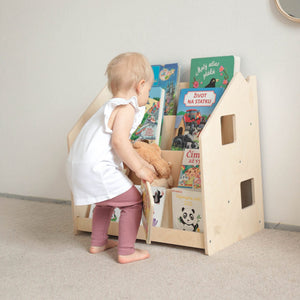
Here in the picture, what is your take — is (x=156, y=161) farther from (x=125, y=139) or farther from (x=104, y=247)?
(x=104, y=247)

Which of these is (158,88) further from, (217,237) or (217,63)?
(217,237)

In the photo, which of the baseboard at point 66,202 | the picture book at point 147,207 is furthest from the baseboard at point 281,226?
the picture book at point 147,207

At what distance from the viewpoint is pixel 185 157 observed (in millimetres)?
1637

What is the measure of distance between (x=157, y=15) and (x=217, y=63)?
1.29 feet

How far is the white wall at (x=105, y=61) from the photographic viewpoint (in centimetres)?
168

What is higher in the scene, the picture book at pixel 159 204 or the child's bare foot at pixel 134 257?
the picture book at pixel 159 204

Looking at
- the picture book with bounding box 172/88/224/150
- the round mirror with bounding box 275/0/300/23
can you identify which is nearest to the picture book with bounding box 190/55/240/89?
the picture book with bounding box 172/88/224/150

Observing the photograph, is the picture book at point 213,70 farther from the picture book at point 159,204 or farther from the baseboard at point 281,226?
the baseboard at point 281,226

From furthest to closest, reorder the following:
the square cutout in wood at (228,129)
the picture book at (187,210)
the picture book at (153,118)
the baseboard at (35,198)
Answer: the baseboard at (35,198)
the picture book at (153,118)
the square cutout in wood at (228,129)
the picture book at (187,210)

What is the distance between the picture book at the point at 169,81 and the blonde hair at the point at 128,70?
1.32ft

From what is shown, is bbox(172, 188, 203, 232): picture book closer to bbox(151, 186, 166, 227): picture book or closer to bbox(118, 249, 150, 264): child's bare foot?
bbox(151, 186, 166, 227): picture book

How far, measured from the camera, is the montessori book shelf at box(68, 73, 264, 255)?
143cm

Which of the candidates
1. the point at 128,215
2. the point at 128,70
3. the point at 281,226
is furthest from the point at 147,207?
the point at 281,226

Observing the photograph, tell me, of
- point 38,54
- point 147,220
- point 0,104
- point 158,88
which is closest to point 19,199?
point 0,104
